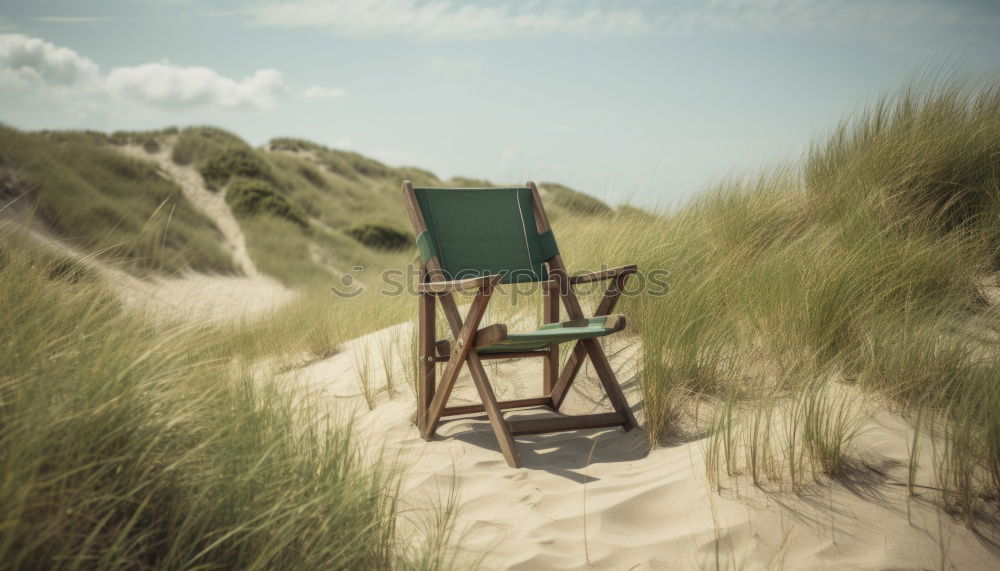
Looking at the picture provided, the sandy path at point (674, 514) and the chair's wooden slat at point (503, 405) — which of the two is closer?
the sandy path at point (674, 514)

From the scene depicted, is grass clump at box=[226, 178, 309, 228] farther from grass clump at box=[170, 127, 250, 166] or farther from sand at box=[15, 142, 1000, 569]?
sand at box=[15, 142, 1000, 569]

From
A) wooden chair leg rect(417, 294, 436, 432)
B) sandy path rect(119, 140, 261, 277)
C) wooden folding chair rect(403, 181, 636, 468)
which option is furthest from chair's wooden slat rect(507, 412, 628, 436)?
sandy path rect(119, 140, 261, 277)

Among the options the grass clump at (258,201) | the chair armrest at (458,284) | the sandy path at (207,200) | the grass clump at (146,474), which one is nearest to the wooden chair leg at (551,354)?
the chair armrest at (458,284)

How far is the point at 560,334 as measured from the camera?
2775 millimetres

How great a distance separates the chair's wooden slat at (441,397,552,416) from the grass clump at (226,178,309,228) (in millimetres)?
14225

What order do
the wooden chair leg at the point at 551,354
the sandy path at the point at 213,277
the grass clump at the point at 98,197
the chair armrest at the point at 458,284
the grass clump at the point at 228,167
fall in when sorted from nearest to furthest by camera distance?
the chair armrest at the point at 458,284 → the wooden chair leg at the point at 551,354 → the sandy path at the point at 213,277 → the grass clump at the point at 98,197 → the grass clump at the point at 228,167

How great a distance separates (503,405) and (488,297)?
858 millimetres

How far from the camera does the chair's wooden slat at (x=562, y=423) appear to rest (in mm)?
3033

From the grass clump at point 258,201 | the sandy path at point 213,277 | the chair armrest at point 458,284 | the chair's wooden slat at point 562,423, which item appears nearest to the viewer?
the chair armrest at point 458,284

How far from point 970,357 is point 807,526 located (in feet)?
4.16

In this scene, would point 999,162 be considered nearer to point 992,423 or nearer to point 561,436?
point 992,423

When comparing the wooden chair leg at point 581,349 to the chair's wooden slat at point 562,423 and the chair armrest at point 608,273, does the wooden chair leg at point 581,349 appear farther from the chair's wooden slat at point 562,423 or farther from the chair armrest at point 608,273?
the chair's wooden slat at point 562,423

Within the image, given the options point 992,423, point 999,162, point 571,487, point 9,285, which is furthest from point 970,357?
point 9,285

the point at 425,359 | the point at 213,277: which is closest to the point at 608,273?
the point at 425,359
